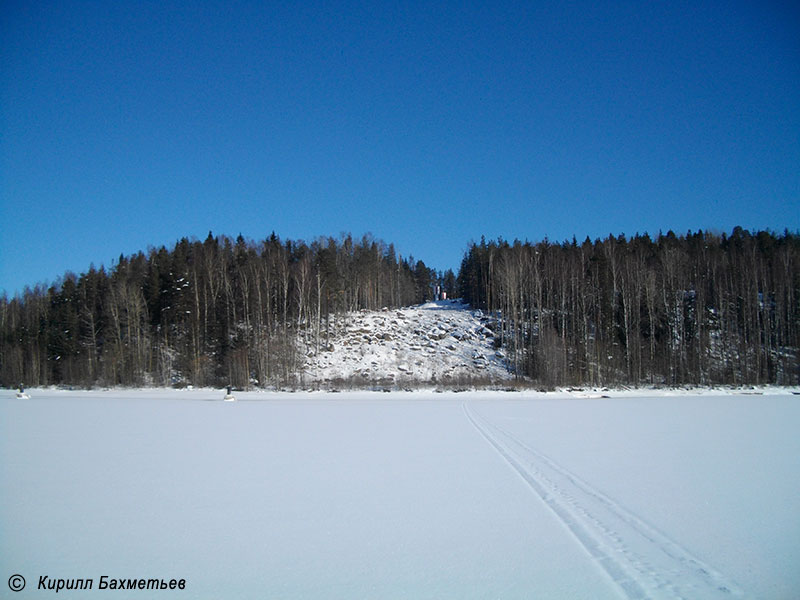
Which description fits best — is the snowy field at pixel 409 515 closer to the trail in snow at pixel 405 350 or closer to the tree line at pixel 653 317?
the trail in snow at pixel 405 350

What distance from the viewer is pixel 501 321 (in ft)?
187

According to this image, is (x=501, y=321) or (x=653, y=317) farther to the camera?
(x=501, y=321)

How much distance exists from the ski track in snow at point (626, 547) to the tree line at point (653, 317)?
3723 centimetres

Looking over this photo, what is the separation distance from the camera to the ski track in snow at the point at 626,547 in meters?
4.73

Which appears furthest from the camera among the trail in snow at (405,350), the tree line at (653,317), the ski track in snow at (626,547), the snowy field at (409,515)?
the trail in snow at (405,350)

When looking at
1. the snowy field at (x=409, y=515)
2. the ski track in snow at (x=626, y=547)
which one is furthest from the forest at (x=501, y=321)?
the ski track in snow at (x=626, y=547)

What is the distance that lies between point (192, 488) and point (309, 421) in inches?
428

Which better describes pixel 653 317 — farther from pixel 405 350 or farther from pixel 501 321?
pixel 405 350

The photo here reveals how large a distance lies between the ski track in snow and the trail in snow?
35122 millimetres

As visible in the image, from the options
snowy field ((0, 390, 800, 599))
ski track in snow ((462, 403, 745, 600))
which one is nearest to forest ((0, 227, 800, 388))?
snowy field ((0, 390, 800, 599))

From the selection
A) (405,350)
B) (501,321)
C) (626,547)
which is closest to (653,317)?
(501,321)

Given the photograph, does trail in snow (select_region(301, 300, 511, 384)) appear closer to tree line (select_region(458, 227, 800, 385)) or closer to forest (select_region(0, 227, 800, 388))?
forest (select_region(0, 227, 800, 388))

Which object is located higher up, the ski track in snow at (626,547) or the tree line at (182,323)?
the tree line at (182,323)

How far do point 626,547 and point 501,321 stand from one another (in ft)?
171
